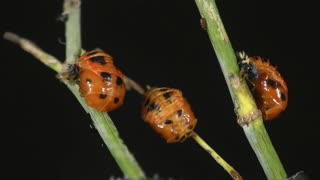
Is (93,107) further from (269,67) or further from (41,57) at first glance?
(269,67)

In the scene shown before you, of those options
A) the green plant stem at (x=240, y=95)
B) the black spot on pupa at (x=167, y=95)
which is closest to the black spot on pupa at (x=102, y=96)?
the black spot on pupa at (x=167, y=95)

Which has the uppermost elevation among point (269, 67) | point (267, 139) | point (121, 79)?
point (121, 79)

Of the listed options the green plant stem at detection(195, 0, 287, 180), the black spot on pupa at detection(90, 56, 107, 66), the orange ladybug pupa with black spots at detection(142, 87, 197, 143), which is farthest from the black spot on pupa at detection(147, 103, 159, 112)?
the green plant stem at detection(195, 0, 287, 180)

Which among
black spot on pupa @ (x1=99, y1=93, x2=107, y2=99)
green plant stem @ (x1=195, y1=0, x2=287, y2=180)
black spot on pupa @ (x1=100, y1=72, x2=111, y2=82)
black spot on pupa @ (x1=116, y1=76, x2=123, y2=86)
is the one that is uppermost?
black spot on pupa @ (x1=100, y1=72, x2=111, y2=82)

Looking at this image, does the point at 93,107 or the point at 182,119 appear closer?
the point at 93,107

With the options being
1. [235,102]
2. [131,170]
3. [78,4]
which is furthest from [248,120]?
[78,4]

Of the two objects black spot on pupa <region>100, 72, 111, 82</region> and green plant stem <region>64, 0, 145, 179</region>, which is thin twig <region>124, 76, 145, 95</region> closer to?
black spot on pupa <region>100, 72, 111, 82</region>

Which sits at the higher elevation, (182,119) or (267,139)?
(182,119)

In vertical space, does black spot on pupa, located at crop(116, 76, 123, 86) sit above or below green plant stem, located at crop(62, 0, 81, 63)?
below
